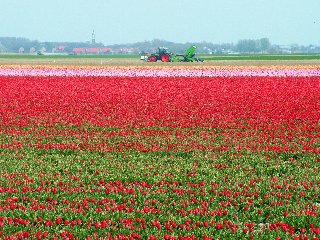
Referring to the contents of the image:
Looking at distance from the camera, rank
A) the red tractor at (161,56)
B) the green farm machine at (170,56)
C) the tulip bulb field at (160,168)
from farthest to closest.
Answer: the red tractor at (161,56) → the green farm machine at (170,56) → the tulip bulb field at (160,168)

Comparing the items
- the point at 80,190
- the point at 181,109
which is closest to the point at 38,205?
the point at 80,190

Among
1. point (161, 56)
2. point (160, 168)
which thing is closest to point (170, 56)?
point (161, 56)

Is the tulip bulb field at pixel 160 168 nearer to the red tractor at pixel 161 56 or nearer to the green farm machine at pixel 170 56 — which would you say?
the green farm machine at pixel 170 56

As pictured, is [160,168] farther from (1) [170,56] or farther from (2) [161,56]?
(1) [170,56]

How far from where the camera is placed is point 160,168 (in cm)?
1252

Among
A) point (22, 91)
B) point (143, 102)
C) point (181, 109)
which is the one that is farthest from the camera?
point (22, 91)

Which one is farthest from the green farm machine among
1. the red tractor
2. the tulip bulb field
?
the tulip bulb field

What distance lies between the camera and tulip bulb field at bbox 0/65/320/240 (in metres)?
8.75

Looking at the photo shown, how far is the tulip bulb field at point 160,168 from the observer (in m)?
8.75

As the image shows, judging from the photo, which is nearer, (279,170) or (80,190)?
(80,190)

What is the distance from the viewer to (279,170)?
12.4 metres

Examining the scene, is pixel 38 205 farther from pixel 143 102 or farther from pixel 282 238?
pixel 143 102

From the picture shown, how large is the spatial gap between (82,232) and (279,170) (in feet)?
19.1

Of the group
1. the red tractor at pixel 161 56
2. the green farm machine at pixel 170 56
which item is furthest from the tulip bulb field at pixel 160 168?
the red tractor at pixel 161 56
